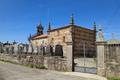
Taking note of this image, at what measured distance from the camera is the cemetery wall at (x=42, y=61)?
15.3 meters

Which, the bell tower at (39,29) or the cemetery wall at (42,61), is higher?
the bell tower at (39,29)

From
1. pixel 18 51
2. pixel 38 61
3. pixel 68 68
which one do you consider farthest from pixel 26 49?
pixel 68 68

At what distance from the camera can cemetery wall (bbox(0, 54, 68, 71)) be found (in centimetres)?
1534

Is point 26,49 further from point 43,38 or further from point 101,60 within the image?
point 43,38

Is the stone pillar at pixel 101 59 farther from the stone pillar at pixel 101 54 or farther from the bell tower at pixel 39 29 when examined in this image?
the bell tower at pixel 39 29

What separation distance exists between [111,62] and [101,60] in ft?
2.60

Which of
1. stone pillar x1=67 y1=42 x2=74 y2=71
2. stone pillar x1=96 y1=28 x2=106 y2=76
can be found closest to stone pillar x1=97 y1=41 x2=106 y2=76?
stone pillar x1=96 y1=28 x2=106 y2=76

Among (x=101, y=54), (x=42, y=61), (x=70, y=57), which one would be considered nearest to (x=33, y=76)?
(x=70, y=57)

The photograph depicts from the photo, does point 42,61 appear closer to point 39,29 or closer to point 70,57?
point 70,57

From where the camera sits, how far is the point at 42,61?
706 inches

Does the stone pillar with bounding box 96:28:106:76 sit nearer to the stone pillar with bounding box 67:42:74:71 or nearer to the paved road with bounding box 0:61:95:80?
the paved road with bounding box 0:61:95:80

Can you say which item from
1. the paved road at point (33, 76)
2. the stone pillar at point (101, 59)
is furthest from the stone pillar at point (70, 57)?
the stone pillar at point (101, 59)

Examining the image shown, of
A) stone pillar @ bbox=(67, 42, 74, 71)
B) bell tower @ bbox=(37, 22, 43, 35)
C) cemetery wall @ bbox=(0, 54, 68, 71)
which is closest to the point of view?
stone pillar @ bbox=(67, 42, 74, 71)

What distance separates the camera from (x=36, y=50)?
69.4ft
